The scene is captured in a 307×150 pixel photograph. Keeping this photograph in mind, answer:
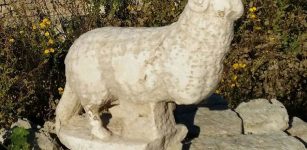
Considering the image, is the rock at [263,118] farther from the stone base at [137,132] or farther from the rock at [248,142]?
the stone base at [137,132]

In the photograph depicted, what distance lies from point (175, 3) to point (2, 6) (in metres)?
2.14

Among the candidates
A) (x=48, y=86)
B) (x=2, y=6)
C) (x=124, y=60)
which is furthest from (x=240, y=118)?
(x=2, y=6)

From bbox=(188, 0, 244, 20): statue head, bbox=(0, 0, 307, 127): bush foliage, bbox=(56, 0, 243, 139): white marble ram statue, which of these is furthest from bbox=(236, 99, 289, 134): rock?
bbox=(188, 0, 244, 20): statue head

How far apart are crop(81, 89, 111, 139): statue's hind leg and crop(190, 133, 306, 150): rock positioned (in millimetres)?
653

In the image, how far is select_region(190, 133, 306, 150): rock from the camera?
3.53 m

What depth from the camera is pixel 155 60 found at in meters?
2.84

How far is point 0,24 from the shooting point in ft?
15.5

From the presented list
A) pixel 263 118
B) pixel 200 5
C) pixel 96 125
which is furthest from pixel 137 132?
pixel 263 118

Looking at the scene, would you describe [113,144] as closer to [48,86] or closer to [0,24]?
[48,86]

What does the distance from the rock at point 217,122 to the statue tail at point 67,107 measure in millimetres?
913

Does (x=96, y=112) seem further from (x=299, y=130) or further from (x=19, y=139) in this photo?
(x=299, y=130)

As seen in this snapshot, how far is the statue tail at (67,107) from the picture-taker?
3398mm

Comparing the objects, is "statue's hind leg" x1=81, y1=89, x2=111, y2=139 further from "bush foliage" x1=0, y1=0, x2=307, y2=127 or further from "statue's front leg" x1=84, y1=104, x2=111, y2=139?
"bush foliage" x1=0, y1=0, x2=307, y2=127

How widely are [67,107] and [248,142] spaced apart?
1261 millimetres
